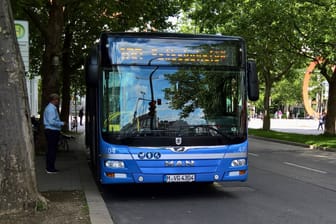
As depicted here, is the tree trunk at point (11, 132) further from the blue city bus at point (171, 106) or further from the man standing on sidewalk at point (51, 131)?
the man standing on sidewalk at point (51, 131)

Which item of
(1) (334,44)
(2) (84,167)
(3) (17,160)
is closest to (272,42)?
(1) (334,44)

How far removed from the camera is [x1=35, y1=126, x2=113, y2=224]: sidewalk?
7122mm

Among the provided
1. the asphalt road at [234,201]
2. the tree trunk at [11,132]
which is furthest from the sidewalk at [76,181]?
the tree trunk at [11,132]

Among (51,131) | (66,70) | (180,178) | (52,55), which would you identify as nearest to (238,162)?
(180,178)

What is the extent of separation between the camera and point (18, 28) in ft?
32.7

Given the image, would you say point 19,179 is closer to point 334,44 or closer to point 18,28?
point 18,28

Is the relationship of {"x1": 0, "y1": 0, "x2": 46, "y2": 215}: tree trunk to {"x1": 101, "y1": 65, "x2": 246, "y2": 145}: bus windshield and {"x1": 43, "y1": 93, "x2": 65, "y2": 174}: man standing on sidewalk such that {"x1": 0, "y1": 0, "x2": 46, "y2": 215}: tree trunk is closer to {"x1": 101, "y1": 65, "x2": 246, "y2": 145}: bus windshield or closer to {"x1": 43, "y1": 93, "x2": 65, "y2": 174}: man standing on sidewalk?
{"x1": 101, "y1": 65, "x2": 246, "y2": 145}: bus windshield

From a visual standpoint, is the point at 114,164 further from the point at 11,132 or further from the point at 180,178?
the point at 11,132

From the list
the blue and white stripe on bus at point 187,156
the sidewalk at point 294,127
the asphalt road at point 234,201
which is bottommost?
the sidewalk at point 294,127

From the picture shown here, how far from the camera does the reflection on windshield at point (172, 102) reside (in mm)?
8109

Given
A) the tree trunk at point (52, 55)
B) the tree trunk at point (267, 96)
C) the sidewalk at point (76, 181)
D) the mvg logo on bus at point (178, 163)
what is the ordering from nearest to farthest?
the sidewalk at point (76, 181) < the mvg logo on bus at point (178, 163) < the tree trunk at point (52, 55) < the tree trunk at point (267, 96)

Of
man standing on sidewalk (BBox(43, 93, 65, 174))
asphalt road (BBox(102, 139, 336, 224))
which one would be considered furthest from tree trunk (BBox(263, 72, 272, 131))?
man standing on sidewalk (BBox(43, 93, 65, 174))

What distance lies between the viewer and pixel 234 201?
848cm

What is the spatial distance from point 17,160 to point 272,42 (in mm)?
19969
